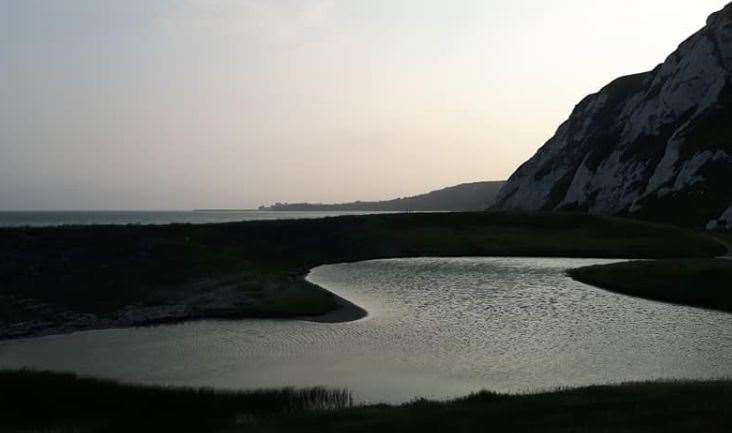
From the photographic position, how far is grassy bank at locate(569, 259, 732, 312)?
53000 millimetres

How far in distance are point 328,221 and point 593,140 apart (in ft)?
360

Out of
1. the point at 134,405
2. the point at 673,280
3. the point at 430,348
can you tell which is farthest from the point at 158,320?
the point at 673,280

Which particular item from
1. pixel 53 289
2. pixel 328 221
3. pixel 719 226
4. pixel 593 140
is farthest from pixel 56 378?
pixel 593 140

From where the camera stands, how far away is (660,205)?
132m

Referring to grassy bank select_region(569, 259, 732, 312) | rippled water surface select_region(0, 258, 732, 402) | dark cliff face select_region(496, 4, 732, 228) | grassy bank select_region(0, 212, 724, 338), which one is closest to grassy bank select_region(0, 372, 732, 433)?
rippled water surface select_region(0, 258, 732, 402)

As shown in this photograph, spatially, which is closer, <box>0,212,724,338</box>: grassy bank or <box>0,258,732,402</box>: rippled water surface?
<box>0,258,732,402</box>: rippled water surface

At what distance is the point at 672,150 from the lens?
14162cm

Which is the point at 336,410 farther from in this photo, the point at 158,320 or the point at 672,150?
the point at 672,150

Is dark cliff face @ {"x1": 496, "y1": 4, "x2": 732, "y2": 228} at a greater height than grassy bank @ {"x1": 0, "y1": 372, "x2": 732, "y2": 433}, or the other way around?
dark cliff face @ {"x1": 496, "y1": 4, "x2": 732, "y2": 228}

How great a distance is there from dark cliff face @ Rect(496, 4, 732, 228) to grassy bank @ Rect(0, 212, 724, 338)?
83.7 feet

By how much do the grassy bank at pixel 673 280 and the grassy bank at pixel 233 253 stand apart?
27350 mm

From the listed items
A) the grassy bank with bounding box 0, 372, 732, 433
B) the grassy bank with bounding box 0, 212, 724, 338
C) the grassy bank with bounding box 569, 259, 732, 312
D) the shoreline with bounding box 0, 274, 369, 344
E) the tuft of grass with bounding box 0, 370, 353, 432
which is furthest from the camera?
the grassy bank with bounding box 569, 259, 732, 312

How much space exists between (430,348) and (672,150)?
127754mm

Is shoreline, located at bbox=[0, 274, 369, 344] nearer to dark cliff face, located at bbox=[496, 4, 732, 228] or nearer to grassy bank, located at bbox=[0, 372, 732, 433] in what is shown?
grassy bank, located at bbox=[0, 372, 732, 433]
